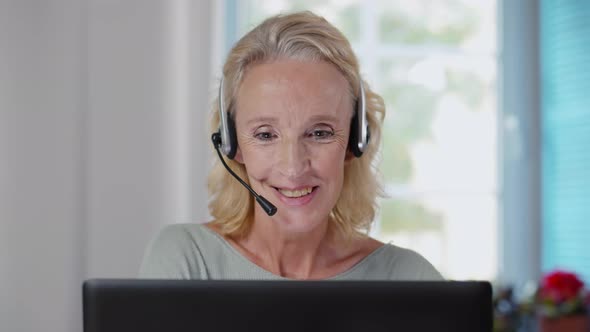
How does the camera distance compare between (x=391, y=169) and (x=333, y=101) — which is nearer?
(x=333, y=101)

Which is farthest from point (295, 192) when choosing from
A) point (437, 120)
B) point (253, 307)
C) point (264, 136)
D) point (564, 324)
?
point (437, 120)

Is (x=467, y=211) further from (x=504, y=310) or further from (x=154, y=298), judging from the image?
(x=154, y=298)

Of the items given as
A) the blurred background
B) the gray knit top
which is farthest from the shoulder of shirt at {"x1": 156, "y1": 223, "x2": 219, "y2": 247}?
the blurred background

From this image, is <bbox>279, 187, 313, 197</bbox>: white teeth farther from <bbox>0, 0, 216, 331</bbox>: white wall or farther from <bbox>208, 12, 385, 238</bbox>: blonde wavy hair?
<bbox>0, 0, 216, 331</bbox>: white wall

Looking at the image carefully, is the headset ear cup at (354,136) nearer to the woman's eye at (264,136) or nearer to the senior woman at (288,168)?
the senior woman at (288,168)

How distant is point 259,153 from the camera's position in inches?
48.7

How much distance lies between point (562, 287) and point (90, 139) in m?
1.73

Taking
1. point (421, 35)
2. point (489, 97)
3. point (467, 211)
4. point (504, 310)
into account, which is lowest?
point (504, 310)

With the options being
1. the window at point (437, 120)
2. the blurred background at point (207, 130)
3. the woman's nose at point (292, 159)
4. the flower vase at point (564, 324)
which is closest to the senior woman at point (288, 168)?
the woman's nose at point (292, 159)

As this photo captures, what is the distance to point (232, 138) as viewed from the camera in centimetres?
128

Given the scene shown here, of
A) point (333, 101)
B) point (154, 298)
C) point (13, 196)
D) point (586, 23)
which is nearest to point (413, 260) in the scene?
point (333, 101)

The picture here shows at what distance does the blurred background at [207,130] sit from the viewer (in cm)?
212

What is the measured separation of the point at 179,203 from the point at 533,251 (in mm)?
1672

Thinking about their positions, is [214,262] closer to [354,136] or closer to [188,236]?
[188,236]
